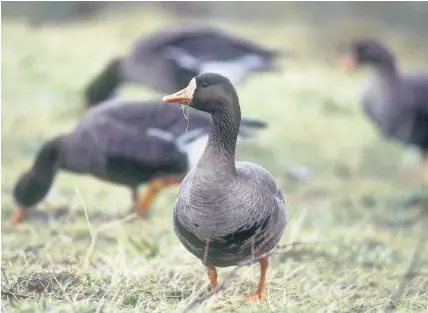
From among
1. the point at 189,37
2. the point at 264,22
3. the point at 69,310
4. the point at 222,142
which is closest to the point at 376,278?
the point at 222,142

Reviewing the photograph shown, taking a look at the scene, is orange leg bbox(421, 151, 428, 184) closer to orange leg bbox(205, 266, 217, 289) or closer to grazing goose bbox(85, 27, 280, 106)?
grazing goose bbox(85, 27, 280, 106)

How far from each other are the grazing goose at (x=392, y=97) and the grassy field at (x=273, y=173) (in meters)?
0.45

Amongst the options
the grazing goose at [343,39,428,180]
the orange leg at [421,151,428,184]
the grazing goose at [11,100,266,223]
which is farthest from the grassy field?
the grazing goose at [343,39,428,180]

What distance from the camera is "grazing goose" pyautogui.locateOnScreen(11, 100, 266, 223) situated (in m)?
6.22

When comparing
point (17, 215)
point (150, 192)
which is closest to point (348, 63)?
point (150, 192)

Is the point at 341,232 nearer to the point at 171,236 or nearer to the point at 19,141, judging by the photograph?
the point at 171,236

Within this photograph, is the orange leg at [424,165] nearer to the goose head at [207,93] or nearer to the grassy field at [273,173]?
the grassy field at [273,173]

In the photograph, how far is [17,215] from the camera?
242 inches

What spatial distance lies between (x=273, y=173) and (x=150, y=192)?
1821 mm

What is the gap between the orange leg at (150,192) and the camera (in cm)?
648

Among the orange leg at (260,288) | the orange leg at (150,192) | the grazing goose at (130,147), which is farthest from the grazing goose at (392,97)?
the orange leg at (260,288)

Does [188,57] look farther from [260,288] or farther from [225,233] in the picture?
[225,233]

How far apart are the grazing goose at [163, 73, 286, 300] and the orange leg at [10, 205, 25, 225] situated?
2494mm

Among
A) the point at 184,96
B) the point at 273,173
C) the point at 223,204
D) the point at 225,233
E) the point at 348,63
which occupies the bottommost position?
the point at 273,173
